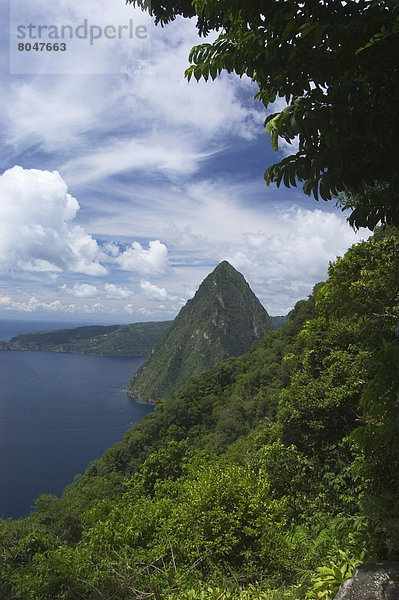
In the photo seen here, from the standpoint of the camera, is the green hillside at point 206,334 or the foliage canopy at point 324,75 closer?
the foliage canopy at point 324,75

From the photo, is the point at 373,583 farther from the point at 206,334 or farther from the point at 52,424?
the point at 206,334

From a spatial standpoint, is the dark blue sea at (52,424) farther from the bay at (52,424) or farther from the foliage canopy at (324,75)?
the foliage canopy at (324,75)

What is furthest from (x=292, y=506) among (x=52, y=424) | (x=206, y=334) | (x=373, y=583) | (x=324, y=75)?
(x=206, y=334)

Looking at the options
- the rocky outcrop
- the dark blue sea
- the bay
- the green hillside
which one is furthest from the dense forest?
Result: the green hillside

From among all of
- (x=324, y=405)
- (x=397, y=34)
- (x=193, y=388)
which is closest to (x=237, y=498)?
(x=324, y=405)

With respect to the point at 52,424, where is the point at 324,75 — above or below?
above

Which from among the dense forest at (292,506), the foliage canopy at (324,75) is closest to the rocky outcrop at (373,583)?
the dense forest at (292,506)

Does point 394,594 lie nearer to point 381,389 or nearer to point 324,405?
point 381,389
